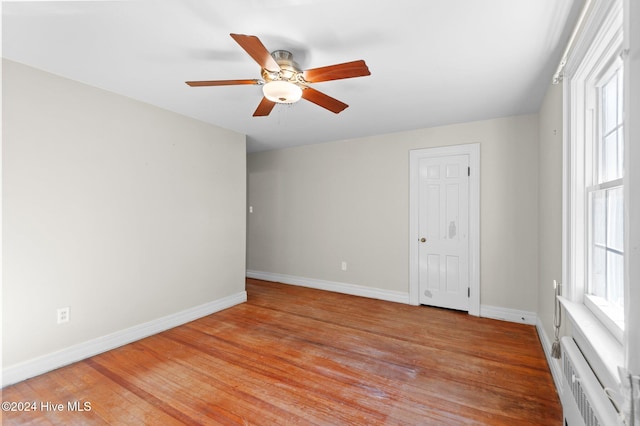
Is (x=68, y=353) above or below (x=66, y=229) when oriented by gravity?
below

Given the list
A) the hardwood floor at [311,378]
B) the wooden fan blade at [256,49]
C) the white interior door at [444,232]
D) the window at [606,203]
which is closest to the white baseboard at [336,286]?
the white interior door at [444,232]

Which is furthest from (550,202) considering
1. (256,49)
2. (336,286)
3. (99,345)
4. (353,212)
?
(99,345)

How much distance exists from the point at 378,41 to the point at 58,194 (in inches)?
108

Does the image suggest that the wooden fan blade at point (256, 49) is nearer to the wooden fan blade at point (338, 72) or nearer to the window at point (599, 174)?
the wooden fan blade at point (338, 72)

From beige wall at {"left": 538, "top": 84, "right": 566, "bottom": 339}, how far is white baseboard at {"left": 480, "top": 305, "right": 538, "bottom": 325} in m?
0.24

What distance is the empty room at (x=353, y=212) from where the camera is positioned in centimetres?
155

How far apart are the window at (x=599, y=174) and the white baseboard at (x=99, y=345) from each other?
3.51m

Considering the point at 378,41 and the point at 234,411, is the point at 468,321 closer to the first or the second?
the point at 234,411

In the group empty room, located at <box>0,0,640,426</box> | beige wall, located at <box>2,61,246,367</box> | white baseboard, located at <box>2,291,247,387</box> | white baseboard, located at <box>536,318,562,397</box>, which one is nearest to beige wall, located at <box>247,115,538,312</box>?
empty room, located at <box>0,0,640,426</box>

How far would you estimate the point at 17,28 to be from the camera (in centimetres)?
174

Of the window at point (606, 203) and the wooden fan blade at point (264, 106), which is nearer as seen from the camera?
the window at point (606, 203)

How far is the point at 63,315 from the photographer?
2359 mm

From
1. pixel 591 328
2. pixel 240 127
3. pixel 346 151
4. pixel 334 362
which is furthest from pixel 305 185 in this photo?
pixel 591 328

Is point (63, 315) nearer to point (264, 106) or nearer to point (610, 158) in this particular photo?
point (264, 106)
